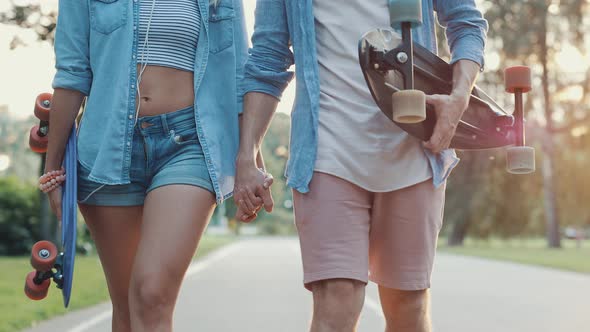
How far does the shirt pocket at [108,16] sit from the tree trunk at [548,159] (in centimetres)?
2768

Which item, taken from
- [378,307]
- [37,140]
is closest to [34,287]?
[37,140]

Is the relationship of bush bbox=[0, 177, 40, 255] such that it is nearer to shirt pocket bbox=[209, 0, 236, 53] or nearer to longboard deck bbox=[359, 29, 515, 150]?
shirt pocket bbox=[209, 0, 236, 53]

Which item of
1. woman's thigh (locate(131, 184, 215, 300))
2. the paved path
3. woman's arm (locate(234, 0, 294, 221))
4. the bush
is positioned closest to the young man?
woman's arm (locate(234, 0, 294, 221))

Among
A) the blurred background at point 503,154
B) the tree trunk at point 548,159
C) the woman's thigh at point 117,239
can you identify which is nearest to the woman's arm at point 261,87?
the woman's thigh at point 117,239

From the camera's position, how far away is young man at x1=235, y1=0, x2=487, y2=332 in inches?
106

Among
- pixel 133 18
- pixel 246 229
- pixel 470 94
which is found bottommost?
pixel 246 229

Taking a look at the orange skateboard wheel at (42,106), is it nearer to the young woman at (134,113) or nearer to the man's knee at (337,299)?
the young woman at (134,113)

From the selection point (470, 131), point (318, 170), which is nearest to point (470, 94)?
point (470, 131)

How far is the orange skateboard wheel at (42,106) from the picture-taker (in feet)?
10.9

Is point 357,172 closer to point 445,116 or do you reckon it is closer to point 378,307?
point 445,116

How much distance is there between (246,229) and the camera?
9331cm

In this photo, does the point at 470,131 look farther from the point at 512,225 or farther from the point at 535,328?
the point at 512,225

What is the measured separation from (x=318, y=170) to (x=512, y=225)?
1447 inches

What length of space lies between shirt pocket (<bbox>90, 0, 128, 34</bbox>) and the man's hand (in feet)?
3.98
